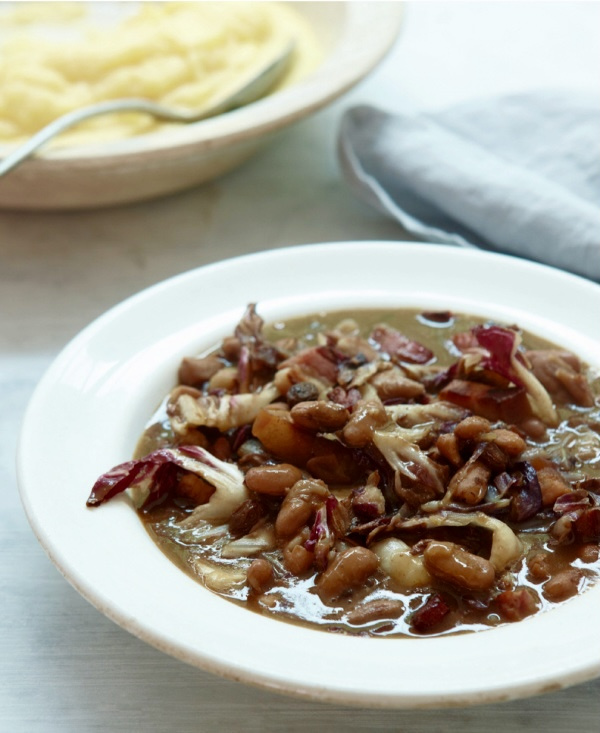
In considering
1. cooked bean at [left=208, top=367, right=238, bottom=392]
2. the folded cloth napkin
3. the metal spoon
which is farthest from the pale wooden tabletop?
cooked bean at [left=208, top=367, right=238, bottom=392]

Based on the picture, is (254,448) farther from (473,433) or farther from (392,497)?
(473,433)

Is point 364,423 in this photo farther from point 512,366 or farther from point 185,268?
point 185,268

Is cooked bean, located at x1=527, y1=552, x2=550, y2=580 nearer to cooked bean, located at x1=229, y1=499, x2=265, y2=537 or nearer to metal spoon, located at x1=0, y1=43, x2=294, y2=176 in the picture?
cooked bean, located at x1=229, y1=499, x2=265, y2=537

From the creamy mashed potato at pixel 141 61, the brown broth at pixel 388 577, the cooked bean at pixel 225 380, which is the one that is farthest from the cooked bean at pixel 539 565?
the creamy mashed potato at pixel 141 61

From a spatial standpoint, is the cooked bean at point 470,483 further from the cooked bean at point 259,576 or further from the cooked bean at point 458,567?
the cooked bean at point 259,576

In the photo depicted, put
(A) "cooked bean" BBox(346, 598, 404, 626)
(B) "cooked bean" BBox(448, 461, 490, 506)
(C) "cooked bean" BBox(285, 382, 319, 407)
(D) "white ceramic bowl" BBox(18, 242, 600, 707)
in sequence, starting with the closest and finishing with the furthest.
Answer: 1. (D) "white ceramic bowl" BBox(18, 242, 600, 707)
2. (A) "cooked bean" BBox(346, 598, 404, 626)
3. (B) "cooked bean" BBox(448, 461, 490, 506)
4. (C) "cooked bean" BBox(285, 382, 319, 407)

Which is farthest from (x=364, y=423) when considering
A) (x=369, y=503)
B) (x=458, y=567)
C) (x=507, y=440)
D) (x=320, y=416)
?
(x=458, y=567)
